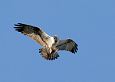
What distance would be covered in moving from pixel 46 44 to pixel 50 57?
518mm

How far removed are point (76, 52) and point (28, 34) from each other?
2.44 metres

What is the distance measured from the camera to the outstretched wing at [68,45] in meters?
56.3

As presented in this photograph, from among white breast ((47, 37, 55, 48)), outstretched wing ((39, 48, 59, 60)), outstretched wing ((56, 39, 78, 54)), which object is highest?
outstretched wing ((56, 39, 78, 54))

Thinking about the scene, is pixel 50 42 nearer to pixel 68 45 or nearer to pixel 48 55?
pixel 48 55

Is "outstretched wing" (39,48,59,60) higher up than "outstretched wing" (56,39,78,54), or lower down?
lower down

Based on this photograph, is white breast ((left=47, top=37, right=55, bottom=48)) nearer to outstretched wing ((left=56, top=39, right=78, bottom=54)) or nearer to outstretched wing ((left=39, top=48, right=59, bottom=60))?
outstretched wing ((left=39, top=48, right=59, bottom=60))

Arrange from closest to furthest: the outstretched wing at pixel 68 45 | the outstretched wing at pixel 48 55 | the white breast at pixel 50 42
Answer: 1. the white breast at pixel 50 42
2. the outstretched wing at pixel 48 55
3. the outstretched wing at pixel 68 45

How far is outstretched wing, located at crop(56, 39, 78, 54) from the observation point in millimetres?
56312

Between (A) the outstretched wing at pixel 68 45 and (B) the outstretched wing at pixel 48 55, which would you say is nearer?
(B) the outstretched wing at pixel 48 55

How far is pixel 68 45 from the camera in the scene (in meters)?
57.0

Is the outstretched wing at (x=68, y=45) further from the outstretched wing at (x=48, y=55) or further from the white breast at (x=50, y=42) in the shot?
the white breast at (x=50, y=42)

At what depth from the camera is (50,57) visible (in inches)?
2200

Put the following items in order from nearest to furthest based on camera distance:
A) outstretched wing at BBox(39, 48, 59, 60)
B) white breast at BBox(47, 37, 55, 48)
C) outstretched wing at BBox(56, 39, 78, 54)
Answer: white breast at BBox(47, 37, 55, 48)
outstretched wing at BBox(39, 48, 59, 60)
outstretched wing at BBox(56, 39, 78, 54)

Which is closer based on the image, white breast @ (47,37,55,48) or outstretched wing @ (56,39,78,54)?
white breast @ (47,37,55,48)
